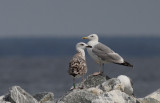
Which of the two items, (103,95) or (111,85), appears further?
(111,85)

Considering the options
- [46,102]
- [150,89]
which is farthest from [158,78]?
[46,102]

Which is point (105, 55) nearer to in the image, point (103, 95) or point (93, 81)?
point (93, 81)

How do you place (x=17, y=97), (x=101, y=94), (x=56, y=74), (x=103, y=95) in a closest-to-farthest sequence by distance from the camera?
(x=103, y=95)
(x=101, y=94)
(x=17, y=97)
(x=56, y=74)

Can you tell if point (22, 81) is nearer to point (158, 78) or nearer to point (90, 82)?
point (158, 78)

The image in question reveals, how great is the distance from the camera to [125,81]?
14.8m

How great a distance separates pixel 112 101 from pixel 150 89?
18.6 metres

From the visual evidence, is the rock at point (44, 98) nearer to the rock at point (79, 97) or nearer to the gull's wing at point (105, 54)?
the rock at point (79, 97)

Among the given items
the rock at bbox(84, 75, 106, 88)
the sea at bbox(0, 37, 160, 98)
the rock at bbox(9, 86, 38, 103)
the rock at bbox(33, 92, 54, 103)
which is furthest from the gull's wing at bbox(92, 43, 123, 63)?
the sea at bbox(0, 37, 160, 98)

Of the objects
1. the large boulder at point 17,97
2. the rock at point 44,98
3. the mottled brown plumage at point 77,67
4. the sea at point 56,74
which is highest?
the mottled brown plumage at point 77,67

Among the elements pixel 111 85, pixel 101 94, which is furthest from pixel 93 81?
pixel 101 94

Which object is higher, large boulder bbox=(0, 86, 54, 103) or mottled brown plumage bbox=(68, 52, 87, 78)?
mottled brown plumage bbox=(68, 52, 87, 78)

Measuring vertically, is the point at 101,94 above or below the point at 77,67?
below

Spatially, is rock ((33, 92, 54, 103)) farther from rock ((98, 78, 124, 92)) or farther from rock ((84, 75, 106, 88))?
rock ((98, 78, 124, 92))

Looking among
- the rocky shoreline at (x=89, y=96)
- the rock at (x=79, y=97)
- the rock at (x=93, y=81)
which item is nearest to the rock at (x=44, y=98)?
the rocky shoreline at (x=89, y=96)
